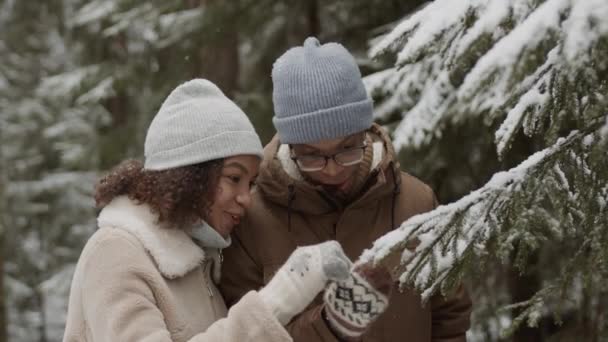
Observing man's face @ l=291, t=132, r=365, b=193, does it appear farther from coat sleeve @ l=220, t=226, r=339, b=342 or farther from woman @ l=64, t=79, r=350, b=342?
coat sleeve @ l=220, t=226, r=339, b=342

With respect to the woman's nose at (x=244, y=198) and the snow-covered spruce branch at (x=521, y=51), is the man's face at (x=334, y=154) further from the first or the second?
the snow-covered spruce branch at (x=521, y=51)

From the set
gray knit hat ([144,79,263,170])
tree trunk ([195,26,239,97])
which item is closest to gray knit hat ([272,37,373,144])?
gray knit hat ([144,79,263,170])

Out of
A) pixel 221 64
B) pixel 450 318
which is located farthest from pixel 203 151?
pixel 221 64

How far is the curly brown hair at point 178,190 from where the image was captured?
104 inches

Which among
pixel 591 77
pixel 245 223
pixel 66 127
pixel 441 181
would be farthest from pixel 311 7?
pixel 66 127

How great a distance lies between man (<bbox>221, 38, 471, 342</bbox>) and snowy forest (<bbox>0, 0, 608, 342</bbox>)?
0.23m

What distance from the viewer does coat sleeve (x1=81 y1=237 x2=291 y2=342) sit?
7.85 ft

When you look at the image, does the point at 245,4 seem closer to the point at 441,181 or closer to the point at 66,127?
the point at 441,181

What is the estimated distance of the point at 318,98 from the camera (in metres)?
2.80

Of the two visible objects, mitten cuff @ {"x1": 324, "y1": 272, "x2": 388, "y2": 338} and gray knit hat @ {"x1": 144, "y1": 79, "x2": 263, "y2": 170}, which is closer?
mitten cuff @ {"x1": 324, "y1": 272, "x2": 388, "y2": 338}

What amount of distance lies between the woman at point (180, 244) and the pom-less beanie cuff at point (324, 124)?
5.1 inches

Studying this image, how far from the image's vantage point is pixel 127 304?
244cm

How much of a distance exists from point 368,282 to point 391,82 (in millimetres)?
2287

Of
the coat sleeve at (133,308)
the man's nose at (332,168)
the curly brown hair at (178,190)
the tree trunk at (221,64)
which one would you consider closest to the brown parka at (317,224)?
the man's nose at (332,168)
